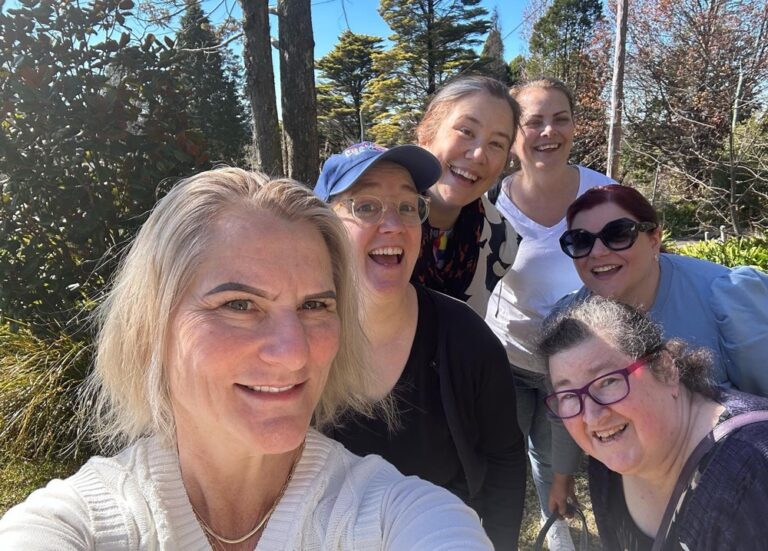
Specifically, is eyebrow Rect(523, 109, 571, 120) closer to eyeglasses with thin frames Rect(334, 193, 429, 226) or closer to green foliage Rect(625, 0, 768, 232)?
eyeglasses with thin frames Rect(334, 193, 429, 226)

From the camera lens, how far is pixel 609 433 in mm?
1681

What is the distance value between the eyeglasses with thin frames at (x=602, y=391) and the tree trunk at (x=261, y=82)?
3832 mm

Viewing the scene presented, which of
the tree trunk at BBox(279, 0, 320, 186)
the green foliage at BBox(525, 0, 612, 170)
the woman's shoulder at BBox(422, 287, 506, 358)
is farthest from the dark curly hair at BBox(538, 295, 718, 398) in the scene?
the green foliage at BBox(525, 0, 612, 170)

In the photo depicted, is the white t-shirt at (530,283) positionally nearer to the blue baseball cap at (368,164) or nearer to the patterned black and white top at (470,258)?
the patterned black and white top at (470,258)

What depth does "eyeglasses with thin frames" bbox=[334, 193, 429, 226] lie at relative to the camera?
69.1 inches

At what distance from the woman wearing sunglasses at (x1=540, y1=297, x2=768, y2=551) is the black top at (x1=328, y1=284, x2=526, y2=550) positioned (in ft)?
0.74

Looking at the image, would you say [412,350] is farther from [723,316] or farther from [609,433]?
[723,316]

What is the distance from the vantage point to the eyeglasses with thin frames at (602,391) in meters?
1.66

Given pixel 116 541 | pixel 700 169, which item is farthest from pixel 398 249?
pixel 700 169

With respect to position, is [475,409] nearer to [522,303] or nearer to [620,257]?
[620,257]

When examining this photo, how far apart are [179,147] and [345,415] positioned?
285 centimetres

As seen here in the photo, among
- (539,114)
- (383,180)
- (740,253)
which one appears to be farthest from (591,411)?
(740,253)

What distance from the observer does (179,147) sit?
3.76 m

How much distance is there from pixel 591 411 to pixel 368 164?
3.56ft
